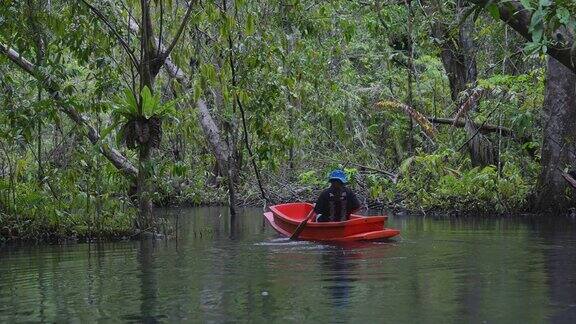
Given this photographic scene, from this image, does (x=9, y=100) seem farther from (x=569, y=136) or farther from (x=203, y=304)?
(x=569, y=136)

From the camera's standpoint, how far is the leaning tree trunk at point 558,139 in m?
19.8

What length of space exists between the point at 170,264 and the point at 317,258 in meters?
2.13

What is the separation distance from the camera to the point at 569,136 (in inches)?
782

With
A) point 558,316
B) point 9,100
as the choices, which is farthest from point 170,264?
point 558,316

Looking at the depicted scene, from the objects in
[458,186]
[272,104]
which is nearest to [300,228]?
[272,104]

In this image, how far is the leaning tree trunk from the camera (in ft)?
65.1

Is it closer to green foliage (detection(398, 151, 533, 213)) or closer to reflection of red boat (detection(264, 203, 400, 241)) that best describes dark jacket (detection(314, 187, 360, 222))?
reflection of red boat (detection(264, 203, 400, 241))

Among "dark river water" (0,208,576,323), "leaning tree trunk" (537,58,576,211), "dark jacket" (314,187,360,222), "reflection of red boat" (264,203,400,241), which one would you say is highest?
"leaning tree trunk" (537,58,576,211)

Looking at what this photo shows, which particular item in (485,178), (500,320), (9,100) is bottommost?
(500,320)

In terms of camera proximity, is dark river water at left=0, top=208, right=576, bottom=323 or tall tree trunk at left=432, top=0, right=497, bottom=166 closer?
dark river water at left=0, top=208, right=576, bottom=323

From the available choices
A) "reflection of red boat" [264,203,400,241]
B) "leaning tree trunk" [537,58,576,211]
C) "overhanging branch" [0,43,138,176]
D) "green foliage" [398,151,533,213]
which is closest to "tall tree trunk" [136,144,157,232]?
"overhanging branch" [0,43,138,176]

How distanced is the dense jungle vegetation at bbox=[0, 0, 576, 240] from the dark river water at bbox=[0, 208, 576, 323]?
1506 millimetres

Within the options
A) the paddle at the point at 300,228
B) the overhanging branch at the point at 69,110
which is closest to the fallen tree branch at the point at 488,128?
the paddle at the point at 300,228

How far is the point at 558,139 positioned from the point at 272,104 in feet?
25.6
